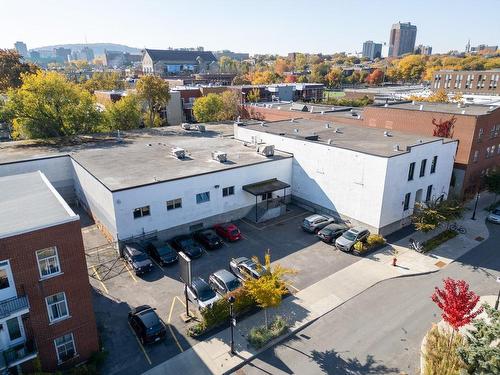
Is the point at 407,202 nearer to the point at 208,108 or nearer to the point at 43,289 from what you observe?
the point at 43,289

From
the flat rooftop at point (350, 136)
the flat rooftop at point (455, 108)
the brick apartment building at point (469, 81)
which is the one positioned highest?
the brick apartment building at point (469, 81)

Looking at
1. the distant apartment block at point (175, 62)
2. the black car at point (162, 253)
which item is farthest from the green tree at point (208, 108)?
the distant apartment block at point (175, 62)

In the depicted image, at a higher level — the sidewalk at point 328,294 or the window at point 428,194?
the window at point 428,194

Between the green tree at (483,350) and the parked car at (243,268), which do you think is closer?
the green tree at (483,350)

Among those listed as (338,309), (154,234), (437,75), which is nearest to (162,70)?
(437,75)

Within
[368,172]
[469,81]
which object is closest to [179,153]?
[368,172]

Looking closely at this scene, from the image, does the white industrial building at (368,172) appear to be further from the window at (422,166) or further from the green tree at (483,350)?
the green tree at (483,350)

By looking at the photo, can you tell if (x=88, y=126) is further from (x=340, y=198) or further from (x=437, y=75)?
(x=437, y=75)
